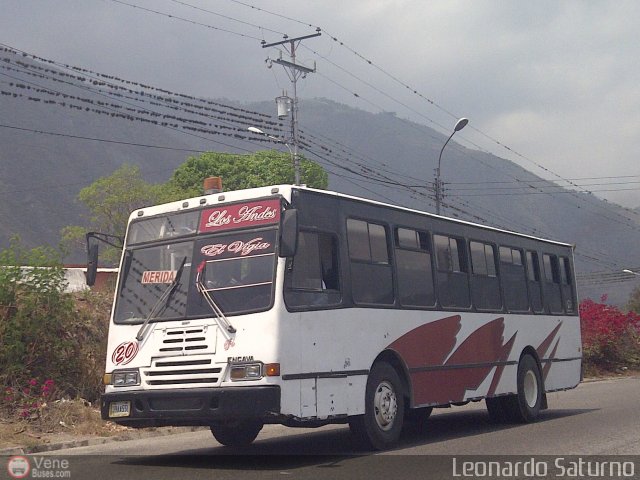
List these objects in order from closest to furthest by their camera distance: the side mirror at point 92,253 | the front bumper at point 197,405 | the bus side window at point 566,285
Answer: the front bumper at point 197,405 < the side mirror at point 92,253 < the bus side window at point 566,285

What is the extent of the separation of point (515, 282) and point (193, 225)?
23.8 feet

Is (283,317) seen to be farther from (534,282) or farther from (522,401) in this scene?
(534,282)

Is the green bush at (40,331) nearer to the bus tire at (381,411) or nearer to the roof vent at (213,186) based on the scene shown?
the roof vent at (213,186)

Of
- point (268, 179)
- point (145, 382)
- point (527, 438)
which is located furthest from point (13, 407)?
point (268, 179)

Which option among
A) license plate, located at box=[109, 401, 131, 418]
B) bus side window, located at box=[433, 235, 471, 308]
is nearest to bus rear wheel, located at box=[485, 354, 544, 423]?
bus side window, located at box=[433, 235, 471, 308]

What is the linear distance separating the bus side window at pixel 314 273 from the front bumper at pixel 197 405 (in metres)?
1.19

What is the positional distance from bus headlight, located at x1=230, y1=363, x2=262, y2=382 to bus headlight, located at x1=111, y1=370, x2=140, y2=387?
1.35 metres

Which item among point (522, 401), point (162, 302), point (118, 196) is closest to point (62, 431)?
point (162, 302)

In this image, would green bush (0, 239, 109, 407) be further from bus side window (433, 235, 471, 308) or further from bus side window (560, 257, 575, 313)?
bus side window (560, 257, 575, 313)

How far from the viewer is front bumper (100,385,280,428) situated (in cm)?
1030

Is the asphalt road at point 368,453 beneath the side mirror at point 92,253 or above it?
beneath

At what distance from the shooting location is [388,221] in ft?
43.3

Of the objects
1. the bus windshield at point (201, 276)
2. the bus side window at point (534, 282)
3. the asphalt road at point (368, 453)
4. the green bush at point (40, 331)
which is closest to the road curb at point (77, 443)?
the asphalt road at point (368, 453)

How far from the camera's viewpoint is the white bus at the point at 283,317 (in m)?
10.6
